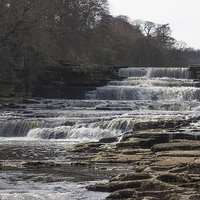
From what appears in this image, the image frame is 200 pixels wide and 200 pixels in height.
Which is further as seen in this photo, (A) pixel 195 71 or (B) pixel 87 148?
(A) pixel 195 71

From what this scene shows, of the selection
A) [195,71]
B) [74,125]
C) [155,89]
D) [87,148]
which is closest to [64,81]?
[155,89]

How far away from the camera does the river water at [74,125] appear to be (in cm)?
723

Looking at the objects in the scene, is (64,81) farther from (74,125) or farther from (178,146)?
(178,146)

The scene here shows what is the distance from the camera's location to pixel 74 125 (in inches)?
722

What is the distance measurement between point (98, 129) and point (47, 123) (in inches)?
114

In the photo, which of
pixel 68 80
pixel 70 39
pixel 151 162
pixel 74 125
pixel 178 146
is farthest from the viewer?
pixel 70 39

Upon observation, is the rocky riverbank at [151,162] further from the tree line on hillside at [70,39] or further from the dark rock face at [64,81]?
the dark rock face at [64,81]

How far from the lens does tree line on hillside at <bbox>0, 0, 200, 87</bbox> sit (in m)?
28.8

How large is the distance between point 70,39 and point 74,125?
2300 centimetres

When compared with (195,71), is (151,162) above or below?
below

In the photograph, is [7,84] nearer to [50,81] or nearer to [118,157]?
[50,81]

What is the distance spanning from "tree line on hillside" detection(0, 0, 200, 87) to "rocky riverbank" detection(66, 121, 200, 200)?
1651 cm

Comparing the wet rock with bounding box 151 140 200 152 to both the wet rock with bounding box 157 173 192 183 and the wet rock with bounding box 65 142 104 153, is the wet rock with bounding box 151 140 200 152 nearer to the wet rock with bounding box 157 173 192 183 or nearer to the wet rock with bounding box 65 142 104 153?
the wet rock with bounding box 65 142 104 153

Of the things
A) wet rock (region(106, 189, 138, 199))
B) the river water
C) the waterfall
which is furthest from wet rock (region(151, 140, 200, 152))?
the waterfall
